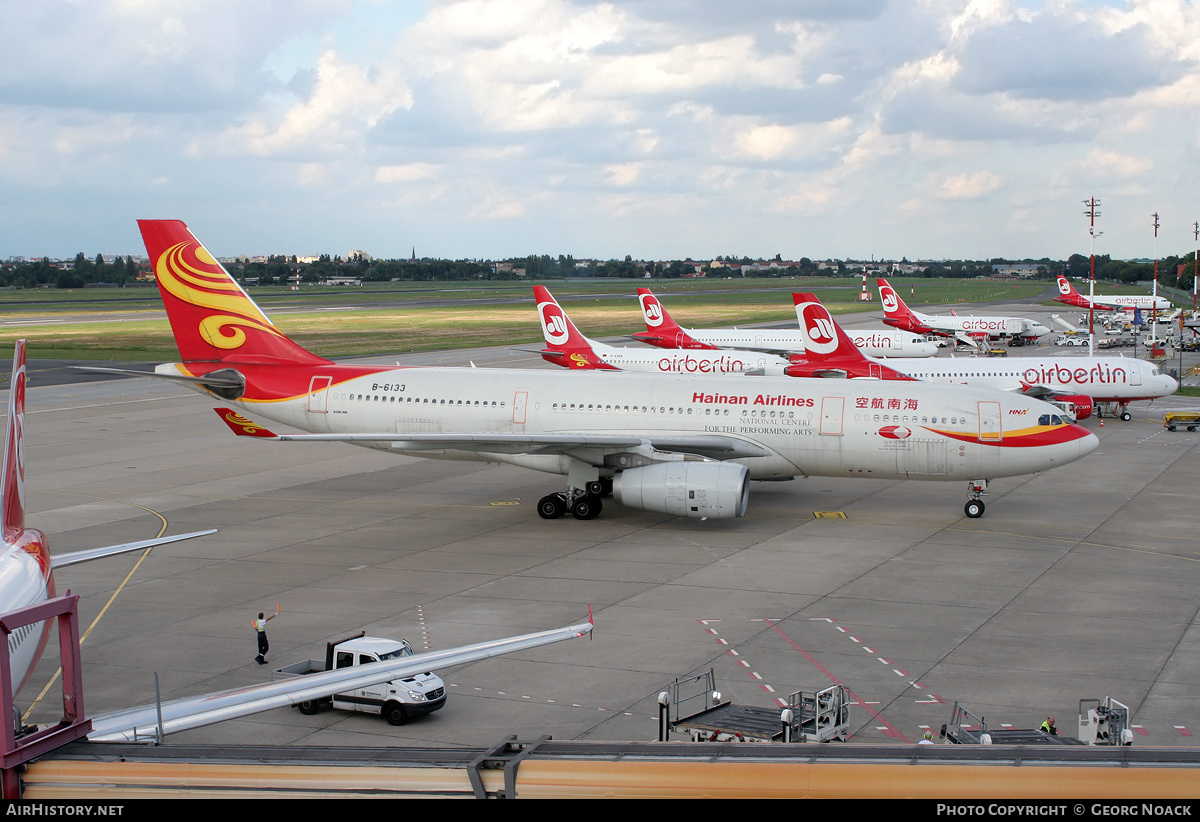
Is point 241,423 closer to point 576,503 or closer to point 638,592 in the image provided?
point 576,503

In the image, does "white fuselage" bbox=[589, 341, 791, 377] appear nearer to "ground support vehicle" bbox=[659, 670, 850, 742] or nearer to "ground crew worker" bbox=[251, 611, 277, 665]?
"ground crew worker" bbox=[251, 611, 277, 665]

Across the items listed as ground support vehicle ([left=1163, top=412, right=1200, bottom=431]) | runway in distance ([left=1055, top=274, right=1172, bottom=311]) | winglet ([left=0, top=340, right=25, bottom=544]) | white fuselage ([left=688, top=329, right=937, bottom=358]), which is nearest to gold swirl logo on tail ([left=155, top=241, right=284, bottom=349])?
winglet ([left=0, top=340, right=25, bottom=544])

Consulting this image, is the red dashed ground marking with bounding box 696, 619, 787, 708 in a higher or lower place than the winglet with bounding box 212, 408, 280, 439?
lower

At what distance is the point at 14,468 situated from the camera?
605 inches

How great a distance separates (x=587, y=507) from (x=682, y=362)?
106 feet

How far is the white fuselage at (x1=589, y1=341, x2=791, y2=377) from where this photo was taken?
64062mm

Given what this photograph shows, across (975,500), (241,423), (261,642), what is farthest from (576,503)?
(261,642)

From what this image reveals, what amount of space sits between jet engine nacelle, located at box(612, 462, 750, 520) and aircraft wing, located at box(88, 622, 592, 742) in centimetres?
1960

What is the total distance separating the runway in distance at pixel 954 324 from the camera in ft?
339

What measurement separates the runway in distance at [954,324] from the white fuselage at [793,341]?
16226mm

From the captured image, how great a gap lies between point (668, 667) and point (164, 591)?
1352 centimetres

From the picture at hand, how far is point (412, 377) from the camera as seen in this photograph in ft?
123

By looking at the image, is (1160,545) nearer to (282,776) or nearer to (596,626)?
(596,626)

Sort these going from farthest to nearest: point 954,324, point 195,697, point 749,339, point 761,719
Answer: point 954,324 → point 749,339 → point 761,719 → point 195,697
